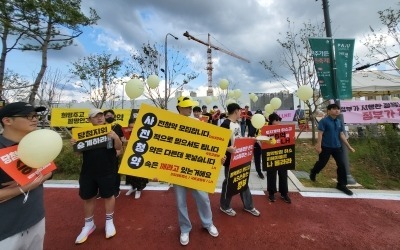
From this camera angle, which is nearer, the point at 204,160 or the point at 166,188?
the point at 204,160

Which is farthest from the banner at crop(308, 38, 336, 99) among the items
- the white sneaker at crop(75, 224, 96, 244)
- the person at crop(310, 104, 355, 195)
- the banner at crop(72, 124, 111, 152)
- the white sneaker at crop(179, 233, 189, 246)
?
the white sneaker at crop(75, 224, 96, 244)

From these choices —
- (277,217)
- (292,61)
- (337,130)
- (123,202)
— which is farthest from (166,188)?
(292,61)

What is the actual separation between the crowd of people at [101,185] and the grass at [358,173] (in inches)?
18.1

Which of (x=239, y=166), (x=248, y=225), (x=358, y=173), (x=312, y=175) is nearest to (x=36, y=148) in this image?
(x=239, y=166)

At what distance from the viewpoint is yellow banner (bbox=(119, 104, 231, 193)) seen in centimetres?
331

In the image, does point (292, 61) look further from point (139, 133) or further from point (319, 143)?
point (139, 133)

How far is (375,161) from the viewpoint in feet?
24.7

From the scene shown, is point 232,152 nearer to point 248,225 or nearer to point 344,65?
point 248,225

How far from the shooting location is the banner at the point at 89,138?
11.2 feet

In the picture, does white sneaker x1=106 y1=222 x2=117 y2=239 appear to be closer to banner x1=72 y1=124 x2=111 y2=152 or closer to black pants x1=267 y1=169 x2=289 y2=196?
banner x1=72 y1=124 x2=111 y2=152

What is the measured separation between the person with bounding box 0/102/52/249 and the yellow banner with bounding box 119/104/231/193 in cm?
122

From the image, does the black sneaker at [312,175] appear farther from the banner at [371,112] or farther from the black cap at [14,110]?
the banner at [371,112]

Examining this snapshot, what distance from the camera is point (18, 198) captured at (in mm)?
2029

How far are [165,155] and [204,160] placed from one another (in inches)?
22.0
